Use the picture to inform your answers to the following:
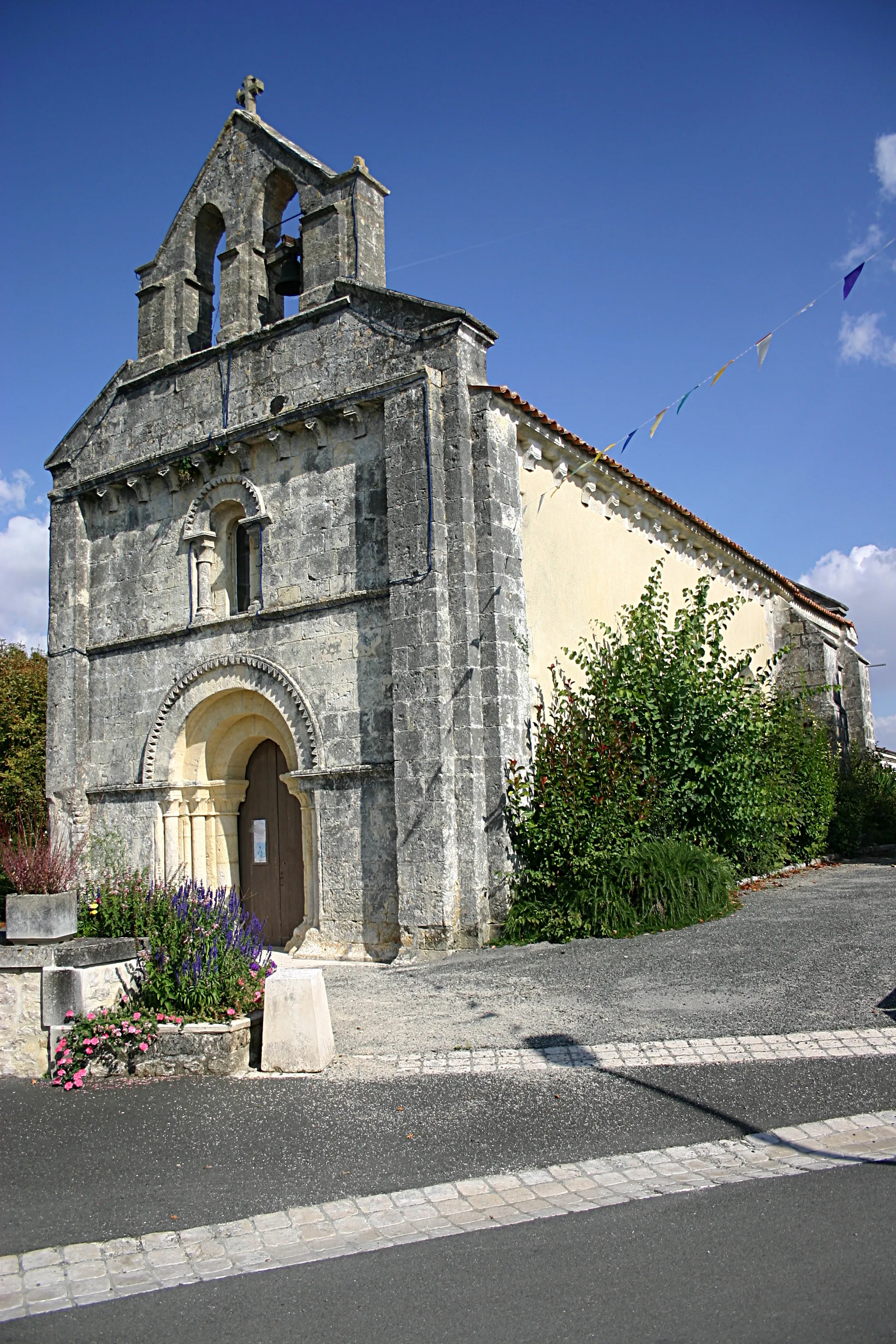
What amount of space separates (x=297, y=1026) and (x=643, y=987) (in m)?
2.64

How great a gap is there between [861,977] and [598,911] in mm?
2741

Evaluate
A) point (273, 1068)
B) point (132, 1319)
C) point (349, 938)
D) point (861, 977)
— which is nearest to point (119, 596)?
point (349, 938)

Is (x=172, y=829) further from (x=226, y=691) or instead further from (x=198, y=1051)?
(x=198, y=1051)

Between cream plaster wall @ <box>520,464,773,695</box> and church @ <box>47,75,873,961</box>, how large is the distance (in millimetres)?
52

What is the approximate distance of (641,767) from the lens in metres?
10.5

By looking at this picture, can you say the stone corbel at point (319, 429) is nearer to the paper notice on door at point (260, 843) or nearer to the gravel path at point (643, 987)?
the paper notice on door at point (260, 843)

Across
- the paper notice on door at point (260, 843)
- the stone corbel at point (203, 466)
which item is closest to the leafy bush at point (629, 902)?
the paper notice on door at point (260, 843)

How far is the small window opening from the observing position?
12.0 metres

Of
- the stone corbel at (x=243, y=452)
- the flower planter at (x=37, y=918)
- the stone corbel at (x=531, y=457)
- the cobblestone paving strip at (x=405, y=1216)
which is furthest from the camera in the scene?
the stone corbel at (x=243, y=452)

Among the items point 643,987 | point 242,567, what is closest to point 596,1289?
point 643,987

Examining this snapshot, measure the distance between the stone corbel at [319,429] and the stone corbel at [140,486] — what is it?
111 inches

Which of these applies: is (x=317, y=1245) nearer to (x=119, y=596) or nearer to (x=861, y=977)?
(x=861, y=977)

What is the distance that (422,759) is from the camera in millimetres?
9672

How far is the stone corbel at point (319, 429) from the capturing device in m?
10.9
